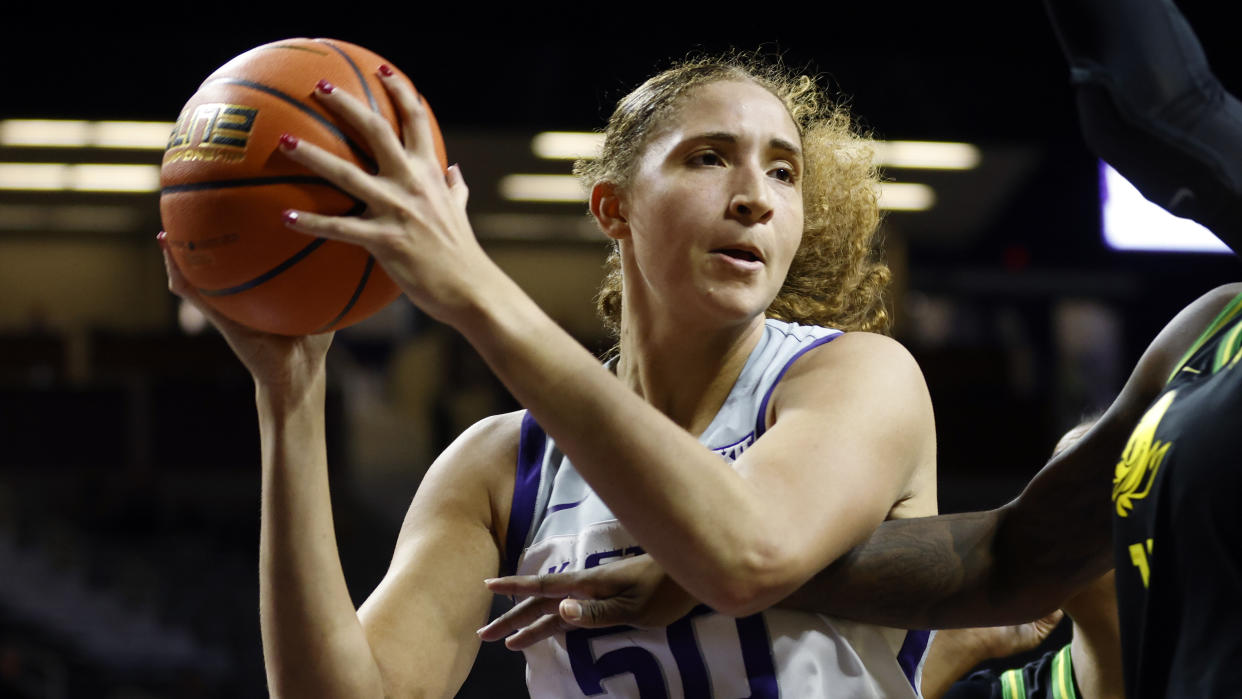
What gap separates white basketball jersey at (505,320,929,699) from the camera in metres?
1.66

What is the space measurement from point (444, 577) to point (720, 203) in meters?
0.69

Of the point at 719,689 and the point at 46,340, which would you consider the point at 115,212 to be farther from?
the point at 719,689

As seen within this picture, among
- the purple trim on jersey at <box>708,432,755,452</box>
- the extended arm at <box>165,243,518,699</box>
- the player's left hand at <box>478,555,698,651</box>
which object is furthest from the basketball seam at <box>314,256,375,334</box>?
the purple trim on jersey at <box>708,432,755,452</box>

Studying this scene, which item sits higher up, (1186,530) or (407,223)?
(407,223)

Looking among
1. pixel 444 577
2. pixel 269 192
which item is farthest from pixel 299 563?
pixel 269 192

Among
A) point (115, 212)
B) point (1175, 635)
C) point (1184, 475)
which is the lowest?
point (115, 212)

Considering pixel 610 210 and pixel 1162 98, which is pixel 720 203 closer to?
pixel 610 210

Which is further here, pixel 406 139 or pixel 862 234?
pixel 862 234

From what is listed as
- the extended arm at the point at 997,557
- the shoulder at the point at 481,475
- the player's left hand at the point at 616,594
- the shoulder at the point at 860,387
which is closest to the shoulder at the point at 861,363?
the shoulder at the point at 860,387

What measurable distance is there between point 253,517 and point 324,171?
340 inches

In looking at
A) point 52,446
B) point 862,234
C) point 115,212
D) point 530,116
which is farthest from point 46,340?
point 862,234

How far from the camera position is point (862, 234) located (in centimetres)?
217

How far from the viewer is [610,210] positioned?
2.03m

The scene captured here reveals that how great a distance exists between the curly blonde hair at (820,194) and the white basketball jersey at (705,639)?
217mm
